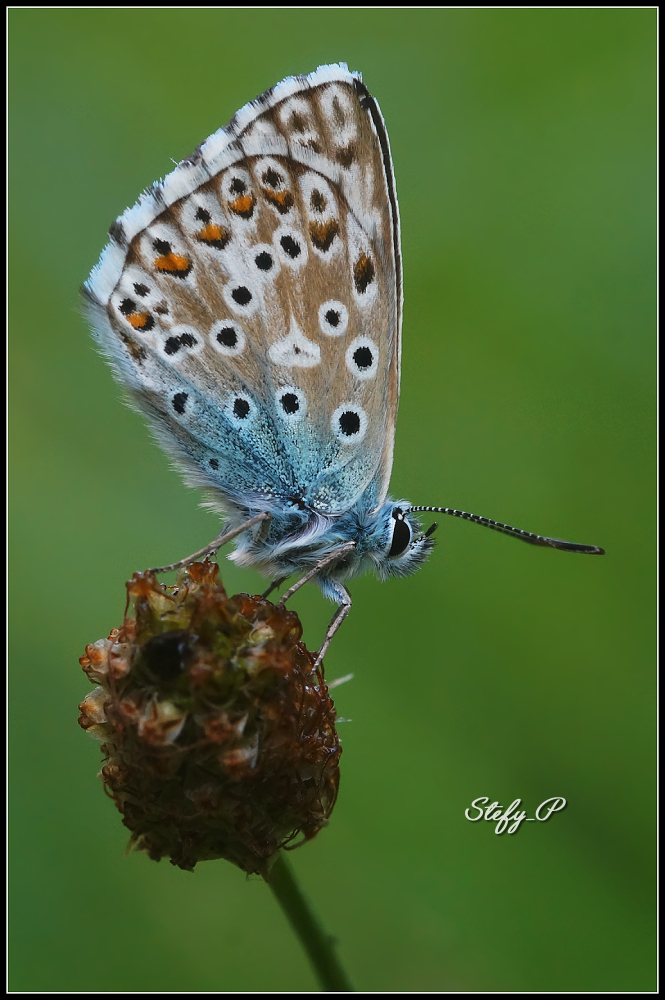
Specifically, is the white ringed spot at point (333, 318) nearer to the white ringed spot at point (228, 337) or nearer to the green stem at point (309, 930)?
the white ringed spot at point (228, 337)

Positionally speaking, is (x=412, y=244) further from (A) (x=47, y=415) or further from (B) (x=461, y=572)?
(A) (x=47, y=415)

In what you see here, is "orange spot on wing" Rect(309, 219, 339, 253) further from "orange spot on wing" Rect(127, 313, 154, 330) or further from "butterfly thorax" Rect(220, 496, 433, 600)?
"butterfly thorax" Rect(220, 496, 433, 600)

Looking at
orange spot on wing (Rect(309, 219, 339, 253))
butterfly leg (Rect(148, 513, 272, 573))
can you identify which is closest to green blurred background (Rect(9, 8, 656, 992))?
butterfly leg (Rect(148, 513, 272, 573))

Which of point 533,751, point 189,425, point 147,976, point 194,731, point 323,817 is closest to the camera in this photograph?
point 194,731

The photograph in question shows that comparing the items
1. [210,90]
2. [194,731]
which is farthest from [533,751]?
[210,90]

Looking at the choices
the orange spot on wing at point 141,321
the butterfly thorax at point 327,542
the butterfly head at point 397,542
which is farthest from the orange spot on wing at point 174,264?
the butterfly head at point 397,542
